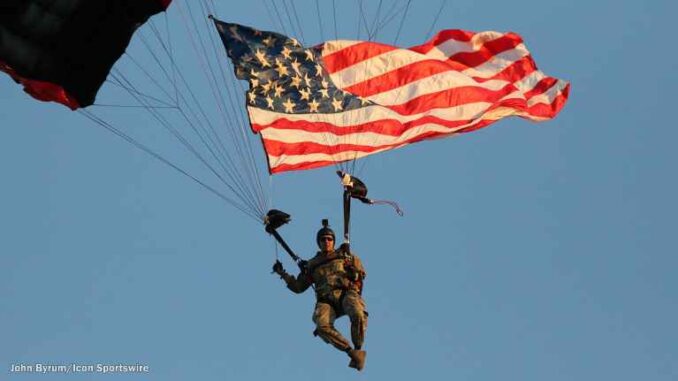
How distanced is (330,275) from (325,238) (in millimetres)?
749

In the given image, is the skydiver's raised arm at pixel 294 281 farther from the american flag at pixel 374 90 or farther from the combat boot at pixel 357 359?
the american flag at pixel 374 90

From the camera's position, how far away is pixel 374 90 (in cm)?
3050

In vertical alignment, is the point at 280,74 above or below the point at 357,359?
above

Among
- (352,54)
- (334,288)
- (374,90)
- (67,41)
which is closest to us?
(334,288)

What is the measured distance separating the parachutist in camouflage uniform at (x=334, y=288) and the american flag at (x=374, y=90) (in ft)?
8.21

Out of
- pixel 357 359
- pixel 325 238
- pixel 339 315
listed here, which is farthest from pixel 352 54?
pixel 357 359

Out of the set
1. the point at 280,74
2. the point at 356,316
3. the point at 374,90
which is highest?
the point at 374,90

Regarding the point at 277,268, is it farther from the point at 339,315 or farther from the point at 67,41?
the point at 67,41

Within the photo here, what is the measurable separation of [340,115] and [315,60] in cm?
128

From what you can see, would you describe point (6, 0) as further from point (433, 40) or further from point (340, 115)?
point (433, 40)

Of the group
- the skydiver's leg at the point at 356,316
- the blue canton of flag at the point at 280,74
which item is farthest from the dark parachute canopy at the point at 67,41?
the skydiver's leg at the point at 356,316

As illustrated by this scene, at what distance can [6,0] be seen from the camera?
26516 mm

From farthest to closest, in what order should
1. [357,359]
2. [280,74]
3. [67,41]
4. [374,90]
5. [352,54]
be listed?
[352,54], [374,90], [280,74], [67,41], [357,359]

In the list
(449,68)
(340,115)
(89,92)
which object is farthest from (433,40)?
(89,92)
